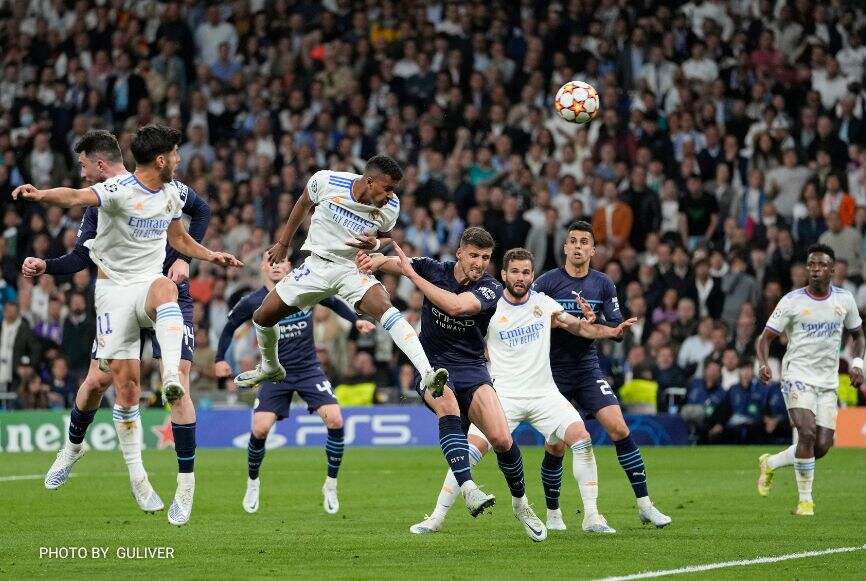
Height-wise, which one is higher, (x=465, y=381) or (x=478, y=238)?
(x=478, y=238)

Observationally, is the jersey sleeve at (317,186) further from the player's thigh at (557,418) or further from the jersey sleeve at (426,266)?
the player's thigh at (557,418)

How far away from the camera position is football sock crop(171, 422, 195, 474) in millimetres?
12016

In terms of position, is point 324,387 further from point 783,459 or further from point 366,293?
point 783,459

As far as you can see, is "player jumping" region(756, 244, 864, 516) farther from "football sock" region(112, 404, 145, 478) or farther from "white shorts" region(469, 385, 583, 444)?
"football sock" region(112, 404, 145, 478)

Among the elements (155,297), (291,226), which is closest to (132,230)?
(155,297)

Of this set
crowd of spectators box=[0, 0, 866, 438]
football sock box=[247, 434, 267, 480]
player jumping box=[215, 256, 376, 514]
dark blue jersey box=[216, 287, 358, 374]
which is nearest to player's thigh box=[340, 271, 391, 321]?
player jumping box=[215, 256, 376, 514]

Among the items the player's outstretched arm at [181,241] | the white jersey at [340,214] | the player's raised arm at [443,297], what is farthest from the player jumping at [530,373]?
the player's outstretched arm at [181,241]

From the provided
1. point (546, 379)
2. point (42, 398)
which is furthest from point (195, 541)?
point (42, 398)

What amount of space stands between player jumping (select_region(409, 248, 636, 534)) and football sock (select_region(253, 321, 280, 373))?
1.94 meters

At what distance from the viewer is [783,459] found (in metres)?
14.6

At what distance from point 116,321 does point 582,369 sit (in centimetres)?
404

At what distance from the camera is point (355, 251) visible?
12.3 metres

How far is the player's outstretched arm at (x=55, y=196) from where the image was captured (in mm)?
10137

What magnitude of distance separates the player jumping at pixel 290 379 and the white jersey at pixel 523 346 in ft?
6.95
